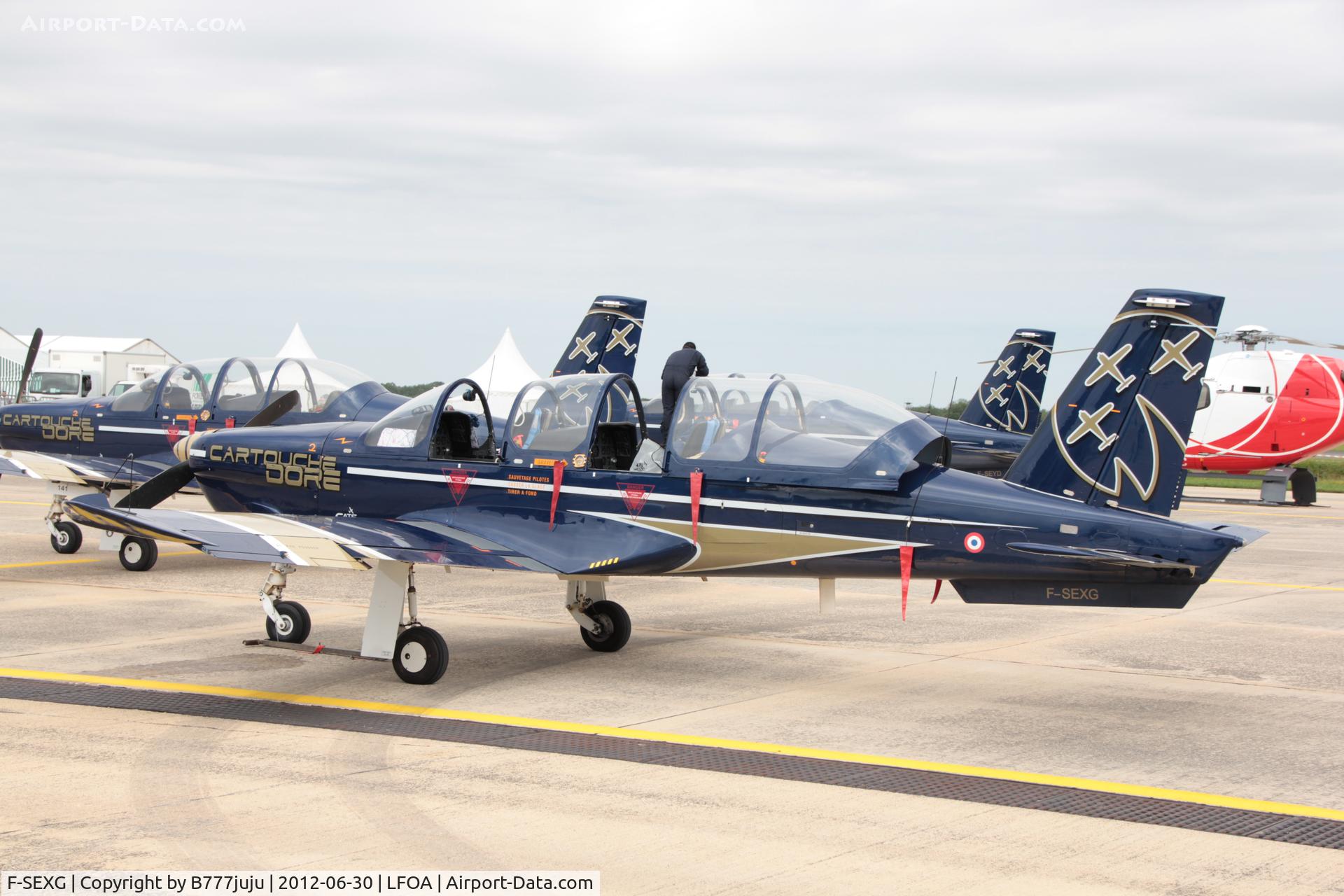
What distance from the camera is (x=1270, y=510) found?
29828 mm

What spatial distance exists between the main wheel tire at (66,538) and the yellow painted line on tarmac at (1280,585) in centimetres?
1414

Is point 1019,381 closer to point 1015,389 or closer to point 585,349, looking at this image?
point 1015,389

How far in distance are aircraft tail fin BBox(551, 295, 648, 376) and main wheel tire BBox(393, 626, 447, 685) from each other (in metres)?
11.9

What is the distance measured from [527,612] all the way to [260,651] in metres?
3.10

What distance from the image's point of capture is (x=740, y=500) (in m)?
9.03

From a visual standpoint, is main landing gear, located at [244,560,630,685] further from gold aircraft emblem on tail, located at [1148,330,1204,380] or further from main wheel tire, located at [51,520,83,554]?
main wheel tire, located at [51,520,83,554]

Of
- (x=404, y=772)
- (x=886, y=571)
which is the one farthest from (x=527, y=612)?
(x=404, y=772)

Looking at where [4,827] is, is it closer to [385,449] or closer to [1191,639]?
[385,449]

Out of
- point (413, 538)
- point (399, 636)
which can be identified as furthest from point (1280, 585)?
point (399, 636)

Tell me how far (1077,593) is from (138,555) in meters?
10.9

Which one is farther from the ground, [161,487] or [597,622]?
[161,487]

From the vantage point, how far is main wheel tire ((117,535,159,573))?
47.9 ft

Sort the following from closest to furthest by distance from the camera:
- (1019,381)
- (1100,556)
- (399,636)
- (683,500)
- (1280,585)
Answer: (1100,556) < (399,636) < (683,500) < (1280,585) < (1019,381)

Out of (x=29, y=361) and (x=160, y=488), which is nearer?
(x=160, y=488)
